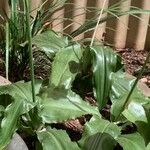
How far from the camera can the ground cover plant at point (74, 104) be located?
2145 mm

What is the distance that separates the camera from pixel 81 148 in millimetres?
2170

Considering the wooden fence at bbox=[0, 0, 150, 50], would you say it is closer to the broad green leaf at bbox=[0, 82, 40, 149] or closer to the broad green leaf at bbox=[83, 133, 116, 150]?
the broad green leaf at bbox=[0, 82, 40, 149]

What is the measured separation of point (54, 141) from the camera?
2109 mm

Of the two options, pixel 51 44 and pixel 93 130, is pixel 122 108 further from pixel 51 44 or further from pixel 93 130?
pixel 51 44

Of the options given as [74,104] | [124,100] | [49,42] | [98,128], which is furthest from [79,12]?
[98,128]

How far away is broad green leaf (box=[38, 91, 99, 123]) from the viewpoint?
224 cm

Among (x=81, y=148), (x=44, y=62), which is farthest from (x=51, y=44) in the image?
(x=81, y=148)

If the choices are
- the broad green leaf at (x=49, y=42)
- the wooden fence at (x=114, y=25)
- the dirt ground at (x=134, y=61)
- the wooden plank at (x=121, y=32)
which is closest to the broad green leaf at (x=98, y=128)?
the broad green leaf at (x=49, y=42)

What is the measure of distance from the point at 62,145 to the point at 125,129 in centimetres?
59

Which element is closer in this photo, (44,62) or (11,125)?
(11,125)

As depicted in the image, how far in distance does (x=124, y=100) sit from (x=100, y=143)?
36cm

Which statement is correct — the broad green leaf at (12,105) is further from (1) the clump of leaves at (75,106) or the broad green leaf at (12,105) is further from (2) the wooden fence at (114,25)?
(2) the wooden fence at (114,25)

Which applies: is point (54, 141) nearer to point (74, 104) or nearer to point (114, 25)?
point (74, 104)

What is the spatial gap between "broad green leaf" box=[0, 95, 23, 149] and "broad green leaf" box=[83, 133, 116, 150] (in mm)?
314
